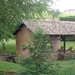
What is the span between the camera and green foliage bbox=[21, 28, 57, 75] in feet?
44.0

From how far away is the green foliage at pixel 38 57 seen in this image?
13.4 metres

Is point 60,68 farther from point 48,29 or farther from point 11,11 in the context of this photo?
point 48,29

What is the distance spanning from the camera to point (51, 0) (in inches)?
1190

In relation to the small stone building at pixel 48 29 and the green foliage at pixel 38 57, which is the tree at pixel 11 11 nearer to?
the green foliage at pixel 38 57

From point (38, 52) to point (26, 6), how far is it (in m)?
10.5

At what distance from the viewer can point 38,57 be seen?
529 inches

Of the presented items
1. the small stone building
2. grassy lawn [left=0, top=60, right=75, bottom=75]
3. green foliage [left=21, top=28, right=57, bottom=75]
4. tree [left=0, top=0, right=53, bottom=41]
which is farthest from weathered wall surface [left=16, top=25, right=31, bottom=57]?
green foliage [left=21, top=28, right=57, bottom=75]

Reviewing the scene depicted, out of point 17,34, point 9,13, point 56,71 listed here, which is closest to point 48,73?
point 56,71

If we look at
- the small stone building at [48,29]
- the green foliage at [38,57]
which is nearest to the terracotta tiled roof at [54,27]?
the small stone building at [48,29]

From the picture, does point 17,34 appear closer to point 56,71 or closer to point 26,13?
point 26,13

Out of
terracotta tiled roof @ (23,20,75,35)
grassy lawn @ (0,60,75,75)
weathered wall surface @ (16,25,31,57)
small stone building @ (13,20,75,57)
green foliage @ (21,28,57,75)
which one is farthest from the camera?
weathered wall surface @ (16,25,31,57)

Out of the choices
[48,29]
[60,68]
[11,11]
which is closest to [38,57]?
[60,68]

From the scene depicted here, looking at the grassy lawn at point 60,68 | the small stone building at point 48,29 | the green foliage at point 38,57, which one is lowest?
the grassy lawn at point 60,68

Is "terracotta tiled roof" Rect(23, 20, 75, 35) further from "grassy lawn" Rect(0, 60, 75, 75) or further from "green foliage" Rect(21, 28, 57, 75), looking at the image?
"green foliage" Rect(21, 28, 57, 75)
